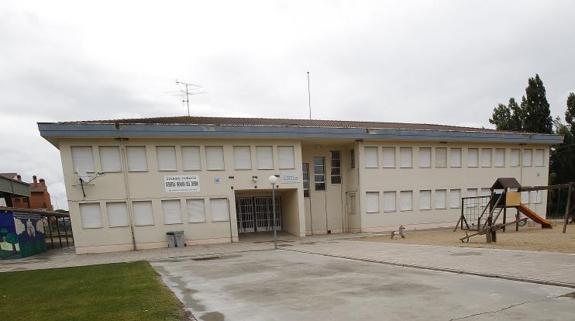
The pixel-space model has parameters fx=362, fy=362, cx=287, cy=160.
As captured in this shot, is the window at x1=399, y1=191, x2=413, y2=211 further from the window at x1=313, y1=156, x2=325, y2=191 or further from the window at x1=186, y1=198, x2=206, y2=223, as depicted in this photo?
the window at x1=186, y1=198, x2=206, y2=223

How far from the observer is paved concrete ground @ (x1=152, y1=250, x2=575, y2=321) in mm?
5582

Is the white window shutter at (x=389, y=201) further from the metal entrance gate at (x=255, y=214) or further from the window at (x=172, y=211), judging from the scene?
the window at (x=172, y=211)

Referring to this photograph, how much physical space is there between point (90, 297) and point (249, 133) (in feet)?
47.0

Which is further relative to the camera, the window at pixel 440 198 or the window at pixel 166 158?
the window at pixel 440 198

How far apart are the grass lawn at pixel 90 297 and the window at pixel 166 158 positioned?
9362 millimetres

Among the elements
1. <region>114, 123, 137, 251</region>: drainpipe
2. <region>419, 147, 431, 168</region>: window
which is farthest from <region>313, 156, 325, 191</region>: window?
<region>114, 123, 137, 251</region>: drainpipe

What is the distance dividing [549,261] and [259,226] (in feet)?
61.5

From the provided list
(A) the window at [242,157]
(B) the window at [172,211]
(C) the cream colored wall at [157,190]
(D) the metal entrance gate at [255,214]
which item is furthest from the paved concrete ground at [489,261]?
(D) the metal entrance gate at [255,214]

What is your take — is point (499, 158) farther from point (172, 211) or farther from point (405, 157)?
point (172, 211)

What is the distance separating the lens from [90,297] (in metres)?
→ 7.64

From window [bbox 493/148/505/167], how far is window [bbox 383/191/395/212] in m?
9.13

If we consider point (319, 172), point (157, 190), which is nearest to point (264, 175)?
point (319, 172)

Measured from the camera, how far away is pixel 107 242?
19.5m

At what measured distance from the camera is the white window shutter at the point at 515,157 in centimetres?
2777
